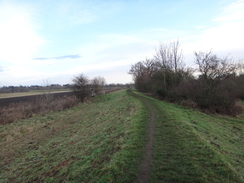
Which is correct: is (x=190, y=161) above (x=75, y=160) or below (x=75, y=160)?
above

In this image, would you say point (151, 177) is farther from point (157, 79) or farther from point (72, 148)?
point (157, 79)

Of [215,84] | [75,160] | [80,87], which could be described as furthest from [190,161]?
[80,87]

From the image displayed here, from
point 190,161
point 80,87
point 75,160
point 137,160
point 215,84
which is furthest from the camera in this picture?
point 80,87

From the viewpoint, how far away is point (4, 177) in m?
6.84

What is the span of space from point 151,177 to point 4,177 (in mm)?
6553

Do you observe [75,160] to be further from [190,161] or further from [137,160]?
[190,161]

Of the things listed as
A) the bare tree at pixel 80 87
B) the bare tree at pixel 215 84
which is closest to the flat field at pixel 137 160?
the bare tree at pixel 215 84

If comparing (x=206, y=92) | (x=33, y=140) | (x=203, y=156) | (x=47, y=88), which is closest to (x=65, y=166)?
(x=203, y=156)

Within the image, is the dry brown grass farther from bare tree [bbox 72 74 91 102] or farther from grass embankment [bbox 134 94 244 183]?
grass embankment [bbox 134 94 244 183]

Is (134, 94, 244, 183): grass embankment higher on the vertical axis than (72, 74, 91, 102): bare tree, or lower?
lower

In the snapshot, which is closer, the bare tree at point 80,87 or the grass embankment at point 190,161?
the grass embankment at point 190,161

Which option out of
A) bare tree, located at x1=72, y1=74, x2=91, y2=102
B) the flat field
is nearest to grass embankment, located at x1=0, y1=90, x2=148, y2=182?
the flat field

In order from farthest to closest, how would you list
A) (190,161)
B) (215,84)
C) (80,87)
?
(80,87) → (215,84) → (190,161)

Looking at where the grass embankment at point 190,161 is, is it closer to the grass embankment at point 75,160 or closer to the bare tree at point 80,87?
the grass embankment at point 75,160
